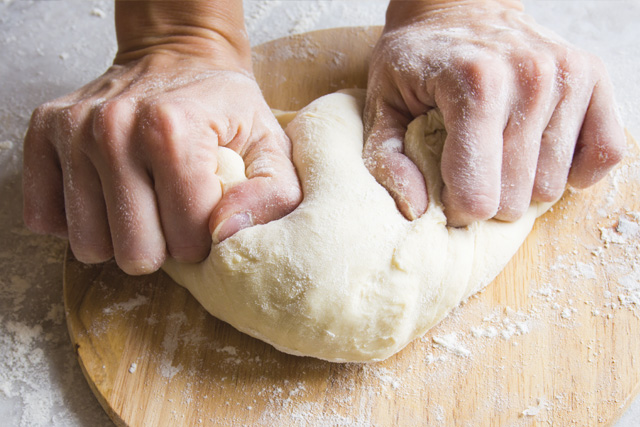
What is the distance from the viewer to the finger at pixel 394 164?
109 centimetres

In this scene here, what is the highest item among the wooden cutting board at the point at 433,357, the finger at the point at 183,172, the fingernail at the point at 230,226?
the finger at the point at 183,172

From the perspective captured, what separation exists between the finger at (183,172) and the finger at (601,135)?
789 mm

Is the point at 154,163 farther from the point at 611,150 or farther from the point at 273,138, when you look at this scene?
the point at 611,150

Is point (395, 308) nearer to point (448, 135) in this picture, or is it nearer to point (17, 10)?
point (448, 135)

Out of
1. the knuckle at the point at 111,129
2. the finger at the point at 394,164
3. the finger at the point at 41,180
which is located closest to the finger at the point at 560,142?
the finger at the point at 394,164

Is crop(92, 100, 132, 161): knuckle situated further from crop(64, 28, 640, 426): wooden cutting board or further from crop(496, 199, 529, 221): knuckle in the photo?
Result: crop(496, 199, 529, 221): knuckle

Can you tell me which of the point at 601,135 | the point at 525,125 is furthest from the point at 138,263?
the point at 601,135

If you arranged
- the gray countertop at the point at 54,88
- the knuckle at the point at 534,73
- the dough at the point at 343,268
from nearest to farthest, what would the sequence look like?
the dough at the point at 343,268 < the knuckle at the point at 534,73 < the gray countertop at the point at 54,88

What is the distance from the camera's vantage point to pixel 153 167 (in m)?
1.05

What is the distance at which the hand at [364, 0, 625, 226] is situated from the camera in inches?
41.9

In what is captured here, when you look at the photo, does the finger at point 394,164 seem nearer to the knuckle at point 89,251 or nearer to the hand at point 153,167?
the hand at point 153,167

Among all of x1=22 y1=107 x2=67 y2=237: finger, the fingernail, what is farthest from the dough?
x1=22 y1=107 x2=67 y2=237: finger

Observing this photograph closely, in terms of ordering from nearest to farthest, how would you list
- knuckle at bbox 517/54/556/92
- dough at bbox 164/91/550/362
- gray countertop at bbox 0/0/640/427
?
dough at bbox 164/91/550/362 → knuckle at bbox 517/54/556/92 → gray countertop at bbox 0/0/640/427

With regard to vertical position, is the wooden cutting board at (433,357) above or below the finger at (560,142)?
below
